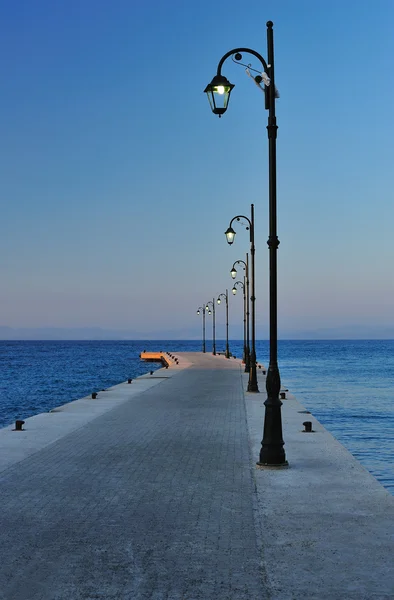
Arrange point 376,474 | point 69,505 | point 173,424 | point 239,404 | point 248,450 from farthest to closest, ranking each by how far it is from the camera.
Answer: point 239,404 → point 173,424 → point 376,474 → point 248,450 → point 69,505

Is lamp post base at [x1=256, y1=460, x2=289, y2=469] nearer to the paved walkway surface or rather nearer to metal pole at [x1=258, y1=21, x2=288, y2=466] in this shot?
metal pole at [x1=258, y1=21, x2=288, y2=466]

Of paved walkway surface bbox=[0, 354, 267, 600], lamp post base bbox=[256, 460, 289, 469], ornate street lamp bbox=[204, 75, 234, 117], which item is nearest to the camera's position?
paved walkway surface bbox=[0, 354, 267, 600]

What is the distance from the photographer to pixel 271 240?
13500 millimetres

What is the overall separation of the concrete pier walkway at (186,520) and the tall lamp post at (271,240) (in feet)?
1.50

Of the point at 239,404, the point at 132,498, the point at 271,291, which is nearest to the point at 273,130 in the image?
the point at 271,291

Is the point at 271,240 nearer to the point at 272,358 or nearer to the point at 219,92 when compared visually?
the point at 272,358

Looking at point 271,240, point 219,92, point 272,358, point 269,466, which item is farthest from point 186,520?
point 219,92

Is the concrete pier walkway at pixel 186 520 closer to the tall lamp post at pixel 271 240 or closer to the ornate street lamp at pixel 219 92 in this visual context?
the tall lamp post at pixel 271 240

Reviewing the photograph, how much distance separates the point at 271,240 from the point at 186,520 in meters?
6.05

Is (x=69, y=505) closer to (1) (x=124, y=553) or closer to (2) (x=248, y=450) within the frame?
(1) (x=124, y=553)

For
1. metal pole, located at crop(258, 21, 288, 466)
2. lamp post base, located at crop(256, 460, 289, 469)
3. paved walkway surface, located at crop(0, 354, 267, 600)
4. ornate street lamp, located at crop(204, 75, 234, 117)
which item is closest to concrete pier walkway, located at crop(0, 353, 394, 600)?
paved walkway surface, located at crop(0, 354, 267, 600)

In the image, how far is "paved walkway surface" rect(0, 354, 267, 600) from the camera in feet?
22.3

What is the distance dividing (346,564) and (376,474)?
10.1 meters

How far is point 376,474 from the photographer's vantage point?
670 inches
